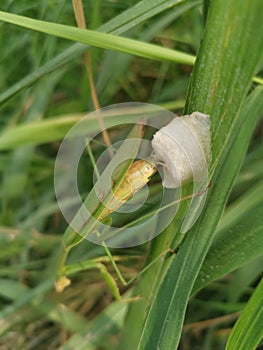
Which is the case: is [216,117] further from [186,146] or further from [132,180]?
[132,180]

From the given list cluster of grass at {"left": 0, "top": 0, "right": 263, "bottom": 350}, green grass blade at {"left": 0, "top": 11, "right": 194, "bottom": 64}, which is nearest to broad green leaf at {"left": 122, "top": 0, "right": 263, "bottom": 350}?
cluster of grass at {"left": 0, "top": 0, "right": 263, "bottom": 350}

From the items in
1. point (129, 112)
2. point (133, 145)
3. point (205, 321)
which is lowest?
point (205, 321)

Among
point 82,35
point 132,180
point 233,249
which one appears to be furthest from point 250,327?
point 82,35

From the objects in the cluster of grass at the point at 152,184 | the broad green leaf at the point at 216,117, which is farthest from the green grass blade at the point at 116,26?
the broad green leaf at the point at 216,117

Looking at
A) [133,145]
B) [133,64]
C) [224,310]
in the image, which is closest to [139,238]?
[224,310]

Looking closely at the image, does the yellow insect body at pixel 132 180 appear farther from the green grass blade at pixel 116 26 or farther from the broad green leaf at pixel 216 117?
the green grass blade at pixel 116 26

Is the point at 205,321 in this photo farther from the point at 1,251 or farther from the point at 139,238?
the point at 1,251

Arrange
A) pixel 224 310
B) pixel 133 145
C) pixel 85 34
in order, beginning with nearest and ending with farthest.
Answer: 1. pixel 133 145
2. pixel 85 34
3. pixel 224 310
